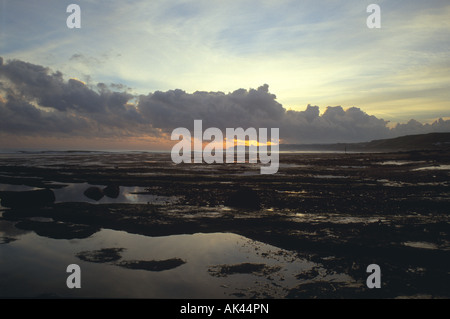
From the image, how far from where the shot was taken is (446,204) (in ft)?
53.4

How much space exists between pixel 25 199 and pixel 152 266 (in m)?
14.1

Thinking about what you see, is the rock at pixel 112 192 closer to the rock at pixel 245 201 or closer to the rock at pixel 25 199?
the rock at pixel 25 199

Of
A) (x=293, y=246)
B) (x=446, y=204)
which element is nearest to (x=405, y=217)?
(x=446, y=204)

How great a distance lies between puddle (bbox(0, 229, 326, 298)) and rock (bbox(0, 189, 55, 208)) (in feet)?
21.8

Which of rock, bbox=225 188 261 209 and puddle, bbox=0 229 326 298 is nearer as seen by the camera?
puddle, bbox=0 229 326 298

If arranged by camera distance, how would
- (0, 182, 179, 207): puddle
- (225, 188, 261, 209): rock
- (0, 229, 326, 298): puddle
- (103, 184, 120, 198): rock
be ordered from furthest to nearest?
1. (103, 184, 120, 198): rock
2. (0, 182, 179, 207): puddle
3. (225, 188, 261, 209): rock
4. (0, 229, 326, 298): puddle

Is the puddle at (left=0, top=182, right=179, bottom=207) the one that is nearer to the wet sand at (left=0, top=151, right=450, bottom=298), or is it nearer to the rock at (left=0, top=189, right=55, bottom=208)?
the wet sand at (left=0, top=151, right=450, bottom=298)

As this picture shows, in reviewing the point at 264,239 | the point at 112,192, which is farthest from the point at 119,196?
the point at 264,239

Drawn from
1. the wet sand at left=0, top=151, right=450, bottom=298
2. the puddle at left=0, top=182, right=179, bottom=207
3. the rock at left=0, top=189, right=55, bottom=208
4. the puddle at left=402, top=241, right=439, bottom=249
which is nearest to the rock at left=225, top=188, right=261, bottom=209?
the wet sand at left=0, top=151, right=450, bottom=298

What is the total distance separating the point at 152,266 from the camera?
351 inches

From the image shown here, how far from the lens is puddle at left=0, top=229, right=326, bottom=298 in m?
7.44
